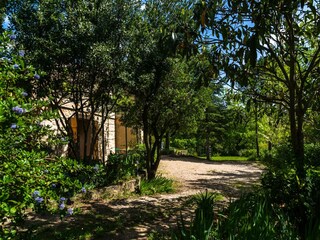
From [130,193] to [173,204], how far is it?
4.88 ft

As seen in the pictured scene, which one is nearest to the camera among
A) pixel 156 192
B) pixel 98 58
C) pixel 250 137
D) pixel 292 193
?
pixel 292 193

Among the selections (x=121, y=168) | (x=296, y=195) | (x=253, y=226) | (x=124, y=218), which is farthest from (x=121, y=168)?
(x=253, y=226)

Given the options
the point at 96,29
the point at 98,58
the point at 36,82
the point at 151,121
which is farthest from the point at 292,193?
the point at 151,121

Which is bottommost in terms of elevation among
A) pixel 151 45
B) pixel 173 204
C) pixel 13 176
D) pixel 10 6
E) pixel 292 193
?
pixel 173 204

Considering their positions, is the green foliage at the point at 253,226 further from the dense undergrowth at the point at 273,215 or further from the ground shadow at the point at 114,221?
the ground shadow at the point at 114,221

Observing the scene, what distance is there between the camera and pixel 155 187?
8742 mm

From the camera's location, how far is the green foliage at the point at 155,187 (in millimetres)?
8403

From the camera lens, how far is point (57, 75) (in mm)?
6969

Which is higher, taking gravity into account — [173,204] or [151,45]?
[151,45]

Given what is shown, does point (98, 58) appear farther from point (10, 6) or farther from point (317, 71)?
point (317, 71)

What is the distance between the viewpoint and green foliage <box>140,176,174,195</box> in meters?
8.40

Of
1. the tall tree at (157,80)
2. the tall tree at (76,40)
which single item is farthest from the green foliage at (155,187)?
the tall tree at (76,40)

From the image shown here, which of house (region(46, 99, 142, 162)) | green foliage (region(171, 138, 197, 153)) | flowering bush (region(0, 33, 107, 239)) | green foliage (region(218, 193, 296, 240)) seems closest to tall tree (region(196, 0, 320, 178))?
green foliage (region(218, 193, 296, 240))

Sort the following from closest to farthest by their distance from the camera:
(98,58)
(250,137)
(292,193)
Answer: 1. (292,193)
2. (98,58)
3. (250,137)
